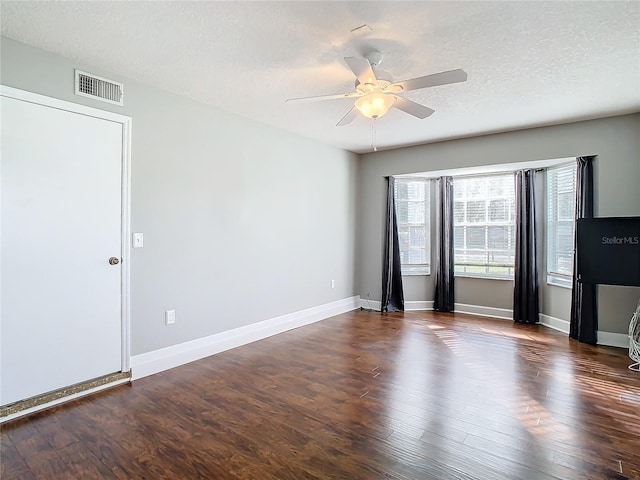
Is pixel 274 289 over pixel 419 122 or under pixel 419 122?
under

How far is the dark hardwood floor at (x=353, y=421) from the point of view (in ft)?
6.35

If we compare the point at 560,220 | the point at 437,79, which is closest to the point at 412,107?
the point at 437,79

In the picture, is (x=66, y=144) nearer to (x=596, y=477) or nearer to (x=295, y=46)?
(x=295, y=46)

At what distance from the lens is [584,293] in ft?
13.5

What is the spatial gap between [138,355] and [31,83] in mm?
2256

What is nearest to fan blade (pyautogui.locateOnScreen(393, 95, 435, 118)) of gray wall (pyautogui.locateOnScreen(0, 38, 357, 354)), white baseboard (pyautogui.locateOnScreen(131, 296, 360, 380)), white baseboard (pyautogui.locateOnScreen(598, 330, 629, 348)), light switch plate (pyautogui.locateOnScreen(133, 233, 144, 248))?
gray wall (pyautogui.locateOnScreen(0, 38, 357, 354))

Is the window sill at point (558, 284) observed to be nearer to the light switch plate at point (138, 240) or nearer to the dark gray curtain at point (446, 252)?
the dark gray curtain at point (446, 252)

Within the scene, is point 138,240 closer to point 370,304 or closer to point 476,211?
point 370,304

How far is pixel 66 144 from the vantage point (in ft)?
8.90

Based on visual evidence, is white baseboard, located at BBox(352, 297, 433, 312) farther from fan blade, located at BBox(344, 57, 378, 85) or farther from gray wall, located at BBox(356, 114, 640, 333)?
A: fan blade, located at BBox(344, 57, 378, 85)

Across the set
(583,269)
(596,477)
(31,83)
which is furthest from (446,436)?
(31,83)

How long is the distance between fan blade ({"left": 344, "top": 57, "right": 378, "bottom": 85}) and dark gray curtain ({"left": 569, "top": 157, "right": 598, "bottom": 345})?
322 centimetres

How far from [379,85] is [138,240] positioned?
2367mm

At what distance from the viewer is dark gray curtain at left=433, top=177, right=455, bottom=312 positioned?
18.6 feet
